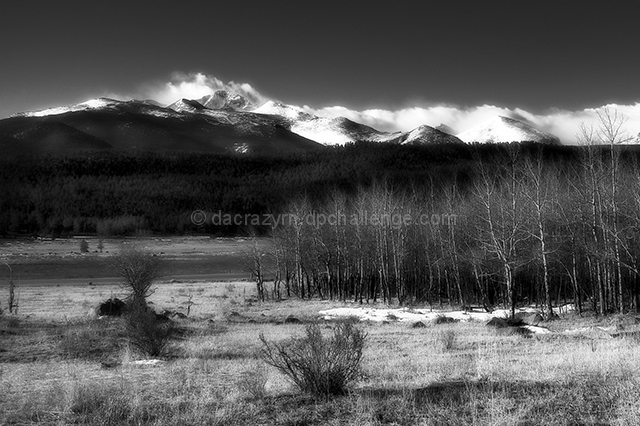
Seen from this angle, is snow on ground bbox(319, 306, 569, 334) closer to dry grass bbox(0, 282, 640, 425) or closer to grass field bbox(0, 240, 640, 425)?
grass field bbox(0, 240, 640, 425)

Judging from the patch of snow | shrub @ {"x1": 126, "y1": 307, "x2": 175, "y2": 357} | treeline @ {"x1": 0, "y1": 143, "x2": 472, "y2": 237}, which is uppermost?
treeline @ {"x1": 0, "y1": 143, "x2": 472, "y2": 237}

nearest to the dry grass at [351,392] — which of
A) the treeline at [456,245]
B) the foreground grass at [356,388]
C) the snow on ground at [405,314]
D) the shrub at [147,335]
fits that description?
the foreground grass at [356,388]

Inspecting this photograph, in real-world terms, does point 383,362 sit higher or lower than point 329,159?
lower

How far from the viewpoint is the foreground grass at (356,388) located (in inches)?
281

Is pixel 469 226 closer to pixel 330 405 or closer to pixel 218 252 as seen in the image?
pixel 330 405

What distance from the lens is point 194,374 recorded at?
1159cm

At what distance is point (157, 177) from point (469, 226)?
160m

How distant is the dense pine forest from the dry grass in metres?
15.8

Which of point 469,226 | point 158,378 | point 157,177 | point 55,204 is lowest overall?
point 158,378

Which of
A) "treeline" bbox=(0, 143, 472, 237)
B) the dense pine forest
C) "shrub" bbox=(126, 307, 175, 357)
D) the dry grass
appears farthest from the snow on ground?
"treeline" bbox=(0, 143, 472, 237)

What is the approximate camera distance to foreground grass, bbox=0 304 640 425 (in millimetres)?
7148

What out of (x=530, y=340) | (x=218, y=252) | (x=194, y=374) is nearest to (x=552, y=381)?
(x=194, y=374)

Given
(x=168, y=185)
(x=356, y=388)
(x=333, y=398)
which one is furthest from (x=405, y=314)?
(x=168, y=185)

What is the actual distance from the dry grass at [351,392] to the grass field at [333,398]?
1.1 inches
